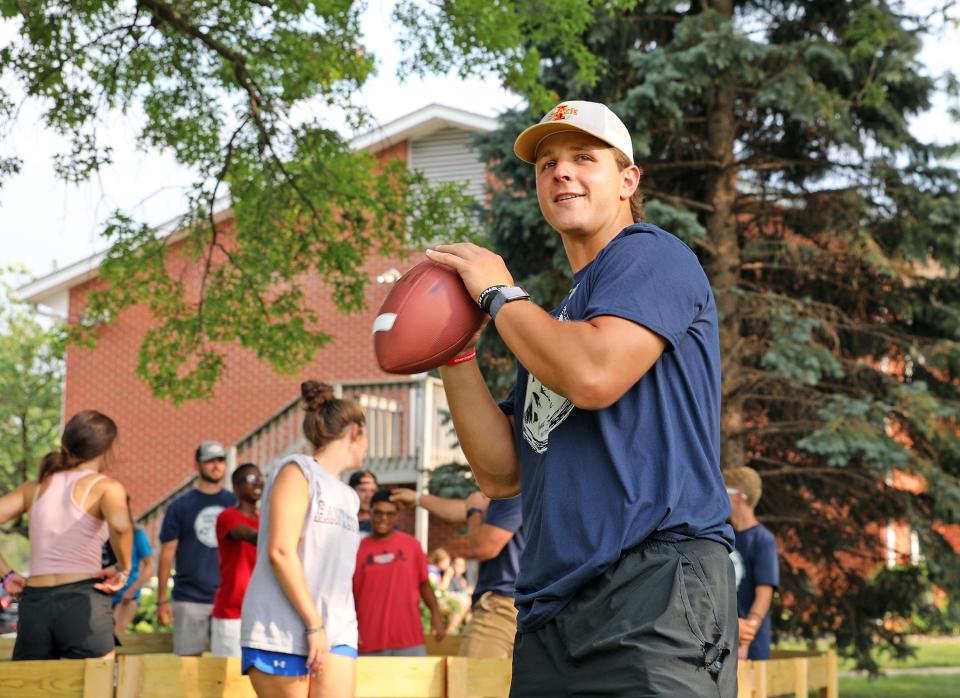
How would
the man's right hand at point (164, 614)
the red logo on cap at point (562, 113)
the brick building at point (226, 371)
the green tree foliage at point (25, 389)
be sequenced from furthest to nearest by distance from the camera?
the green tree foliage at point (25, 389) < the brick building at point (226, 371) < the man's right hand at point (164, 614) < the red logo on cap at point (562, 113)

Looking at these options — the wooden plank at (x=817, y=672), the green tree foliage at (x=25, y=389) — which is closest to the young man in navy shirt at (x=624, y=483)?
the wooden plank at (x=817, y=672)

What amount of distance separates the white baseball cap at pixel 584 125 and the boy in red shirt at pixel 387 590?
5331 millimetres

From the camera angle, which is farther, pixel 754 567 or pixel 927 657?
pixel 927 657

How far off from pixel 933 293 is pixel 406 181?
5778 millimetres

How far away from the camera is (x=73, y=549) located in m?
6.12

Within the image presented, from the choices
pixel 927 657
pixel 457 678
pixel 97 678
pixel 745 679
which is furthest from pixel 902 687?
pixel 97 678

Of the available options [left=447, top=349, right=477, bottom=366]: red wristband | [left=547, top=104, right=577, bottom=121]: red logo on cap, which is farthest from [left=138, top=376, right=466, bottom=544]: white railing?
[left=547, top=104, right=577, bottom=121]: red logo on cap

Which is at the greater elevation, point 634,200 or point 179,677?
point 634,200

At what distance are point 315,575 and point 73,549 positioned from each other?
4.87 ft

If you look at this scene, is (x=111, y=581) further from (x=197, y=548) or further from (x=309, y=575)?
(x=197, y=548)

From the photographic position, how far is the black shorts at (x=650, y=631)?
243cm

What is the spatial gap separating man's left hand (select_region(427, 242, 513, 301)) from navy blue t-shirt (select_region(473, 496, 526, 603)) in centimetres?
368

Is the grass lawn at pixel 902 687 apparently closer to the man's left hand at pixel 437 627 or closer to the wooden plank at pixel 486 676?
the man's left hand at pixel 437 627

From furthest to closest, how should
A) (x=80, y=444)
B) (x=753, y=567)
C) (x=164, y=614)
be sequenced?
(x=164, y=614), (x=753, y=567), (x=80, y=444)
